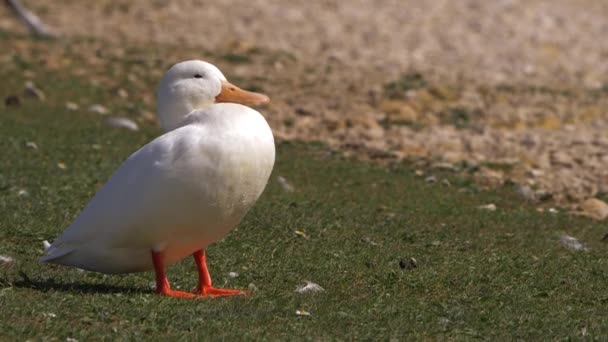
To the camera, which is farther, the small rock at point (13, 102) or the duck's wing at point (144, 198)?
the small rock at point (13, 102)

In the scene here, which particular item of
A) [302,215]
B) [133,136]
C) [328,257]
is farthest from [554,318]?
[133,136]

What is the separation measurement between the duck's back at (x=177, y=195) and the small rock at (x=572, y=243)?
398 centimetres

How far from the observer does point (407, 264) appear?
10.0 meters

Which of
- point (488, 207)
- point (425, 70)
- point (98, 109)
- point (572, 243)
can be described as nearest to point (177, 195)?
point (572, 243)

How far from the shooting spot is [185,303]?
8219 millimetres

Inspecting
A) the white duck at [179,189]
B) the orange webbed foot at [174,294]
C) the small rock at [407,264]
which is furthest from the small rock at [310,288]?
the small rock at [407,264]

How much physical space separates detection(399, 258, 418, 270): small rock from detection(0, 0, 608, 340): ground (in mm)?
36

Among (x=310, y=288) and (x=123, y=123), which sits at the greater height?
(x=310, y=288)

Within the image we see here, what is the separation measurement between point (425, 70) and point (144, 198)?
45.1ft

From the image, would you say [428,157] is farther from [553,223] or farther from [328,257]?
[328,257]

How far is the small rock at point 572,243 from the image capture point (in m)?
11.4

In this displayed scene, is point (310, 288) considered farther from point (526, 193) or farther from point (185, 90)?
point (526, 193)

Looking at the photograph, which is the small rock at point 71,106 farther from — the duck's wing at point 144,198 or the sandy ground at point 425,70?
the duck's wing at point 144,198

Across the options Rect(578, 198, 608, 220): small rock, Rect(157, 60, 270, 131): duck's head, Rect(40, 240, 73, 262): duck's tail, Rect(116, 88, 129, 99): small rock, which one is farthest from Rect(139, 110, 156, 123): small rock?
Rect(40, 240, 73, 262): duck's tail
